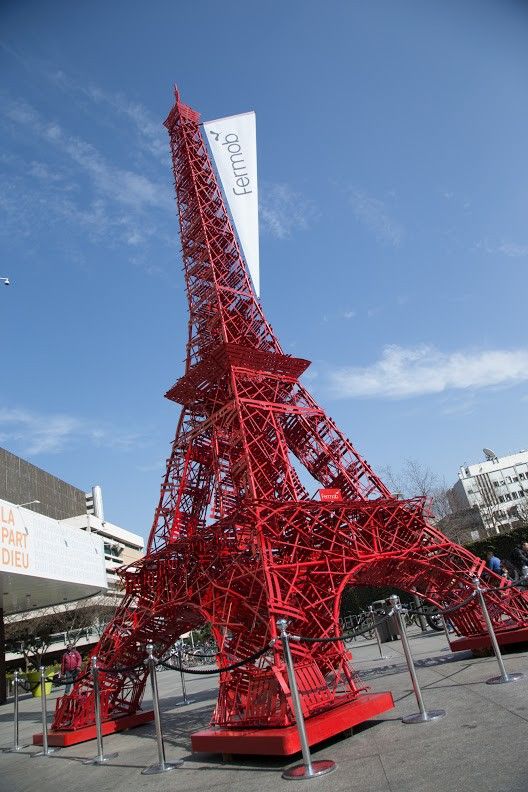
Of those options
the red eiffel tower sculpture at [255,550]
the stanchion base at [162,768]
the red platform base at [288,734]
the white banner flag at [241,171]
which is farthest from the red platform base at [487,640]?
the white banner flag at [241,171]

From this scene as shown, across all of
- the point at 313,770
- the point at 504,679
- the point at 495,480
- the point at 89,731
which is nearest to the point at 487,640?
the point at 504,679

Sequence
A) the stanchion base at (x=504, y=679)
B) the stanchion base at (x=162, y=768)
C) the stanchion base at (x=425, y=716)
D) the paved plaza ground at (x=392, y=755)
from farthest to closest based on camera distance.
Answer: the stanchion base at (x=504, y=679), the stanchion base at (x=162, y=768), the stanchion base at (x=425, y=716), the paved plaza ground at (x=392, y=755)

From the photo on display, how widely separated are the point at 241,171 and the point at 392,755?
18.4 meters

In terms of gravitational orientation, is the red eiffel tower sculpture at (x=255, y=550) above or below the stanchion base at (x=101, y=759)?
above

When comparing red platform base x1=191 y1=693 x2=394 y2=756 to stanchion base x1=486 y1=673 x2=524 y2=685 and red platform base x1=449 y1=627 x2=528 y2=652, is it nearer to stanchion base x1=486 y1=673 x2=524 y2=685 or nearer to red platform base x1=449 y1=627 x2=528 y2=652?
stanchion base x1=486 y1=673 x2=524 y2=685

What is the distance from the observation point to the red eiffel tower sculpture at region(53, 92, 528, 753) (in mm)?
9227

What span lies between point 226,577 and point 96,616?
50.7 meters

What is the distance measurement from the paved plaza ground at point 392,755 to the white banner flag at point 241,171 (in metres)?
12.9

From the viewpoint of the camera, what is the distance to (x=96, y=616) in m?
55.1

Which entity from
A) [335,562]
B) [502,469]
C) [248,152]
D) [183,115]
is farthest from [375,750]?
[502,469]

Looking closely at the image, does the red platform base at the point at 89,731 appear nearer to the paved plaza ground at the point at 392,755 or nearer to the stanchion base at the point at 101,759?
the paved plaza ground at the point at 392,755

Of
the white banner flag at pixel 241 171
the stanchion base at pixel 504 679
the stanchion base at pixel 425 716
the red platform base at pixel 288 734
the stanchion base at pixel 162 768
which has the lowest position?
the stanchion base at pixel 162 768

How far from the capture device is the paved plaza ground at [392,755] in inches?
218

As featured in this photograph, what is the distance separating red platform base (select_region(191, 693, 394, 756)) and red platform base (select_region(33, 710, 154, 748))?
17.8 feet
